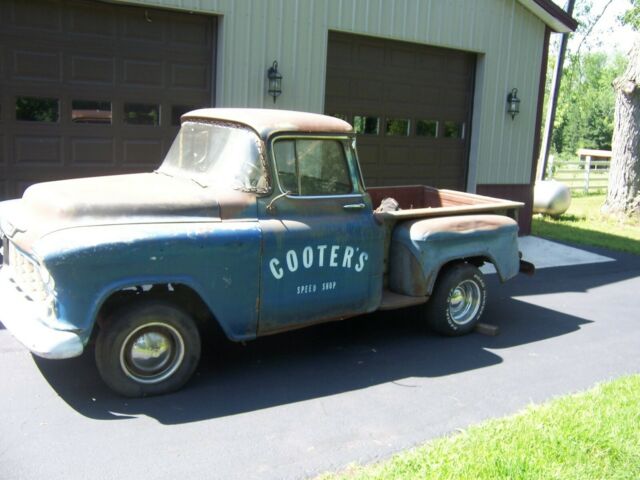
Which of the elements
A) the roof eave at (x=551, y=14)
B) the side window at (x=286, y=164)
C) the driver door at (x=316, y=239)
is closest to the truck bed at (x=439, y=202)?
the driver door at (x=316, y=239)

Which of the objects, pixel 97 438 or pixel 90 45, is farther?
pixel 90 45

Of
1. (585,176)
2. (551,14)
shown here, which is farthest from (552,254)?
(585,176)

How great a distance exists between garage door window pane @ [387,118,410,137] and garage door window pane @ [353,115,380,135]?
260 mm

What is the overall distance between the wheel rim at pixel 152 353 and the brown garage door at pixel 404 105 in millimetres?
6155

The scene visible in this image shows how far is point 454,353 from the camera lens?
652 cm

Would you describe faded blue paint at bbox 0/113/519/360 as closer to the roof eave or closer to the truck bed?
the truck bed

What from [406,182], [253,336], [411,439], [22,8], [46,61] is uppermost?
[22,8]

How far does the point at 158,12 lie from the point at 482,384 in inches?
235

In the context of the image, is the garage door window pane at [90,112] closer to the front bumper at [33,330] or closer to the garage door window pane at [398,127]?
the front bumper at [33,330]

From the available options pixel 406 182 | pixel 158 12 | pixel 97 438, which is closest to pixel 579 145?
pixel 406 182

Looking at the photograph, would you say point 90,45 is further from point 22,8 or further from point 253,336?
point 253,336

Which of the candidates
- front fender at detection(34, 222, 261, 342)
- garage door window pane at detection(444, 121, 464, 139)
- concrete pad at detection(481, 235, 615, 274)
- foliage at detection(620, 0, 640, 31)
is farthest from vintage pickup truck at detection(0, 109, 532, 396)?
foliage at detection(620, 0, 640, 31)

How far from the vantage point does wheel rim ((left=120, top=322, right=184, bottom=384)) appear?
4996 millimetres

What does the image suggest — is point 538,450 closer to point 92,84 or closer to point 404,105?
point 92,84
